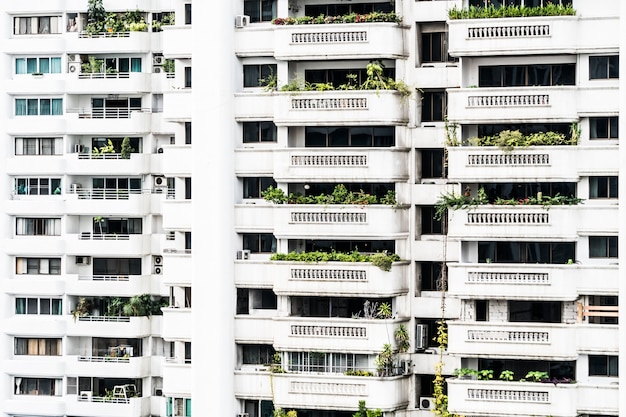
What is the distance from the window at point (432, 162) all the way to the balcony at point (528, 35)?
3304 millimetres

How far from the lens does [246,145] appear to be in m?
66.6

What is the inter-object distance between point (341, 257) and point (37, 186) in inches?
458

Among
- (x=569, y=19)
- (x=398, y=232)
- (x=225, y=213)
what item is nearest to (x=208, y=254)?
(x=225, y=213)

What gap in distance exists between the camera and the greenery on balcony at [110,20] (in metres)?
70.9

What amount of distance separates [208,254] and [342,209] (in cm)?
397

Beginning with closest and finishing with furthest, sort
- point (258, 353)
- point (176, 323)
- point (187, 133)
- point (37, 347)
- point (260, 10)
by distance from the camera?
point (258, 353), point (260, 10), point (176, 323), point (187, 133), point (37, 347)

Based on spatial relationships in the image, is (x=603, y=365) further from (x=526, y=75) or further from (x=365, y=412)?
(x=526, y=75)

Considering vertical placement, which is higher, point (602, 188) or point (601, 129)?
point (601, 129)

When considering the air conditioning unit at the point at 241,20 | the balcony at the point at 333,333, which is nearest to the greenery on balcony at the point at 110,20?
the air conditioning unit at the point at 241,20

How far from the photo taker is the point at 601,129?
208 feet

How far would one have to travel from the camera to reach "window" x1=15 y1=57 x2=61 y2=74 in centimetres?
7181

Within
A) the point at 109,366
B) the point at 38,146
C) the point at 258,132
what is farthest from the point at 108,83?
the point at 109,366

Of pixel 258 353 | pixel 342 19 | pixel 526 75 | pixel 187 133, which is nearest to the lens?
pixel 526 75

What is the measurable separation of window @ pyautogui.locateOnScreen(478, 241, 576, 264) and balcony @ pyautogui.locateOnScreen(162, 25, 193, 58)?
10.1 meters
